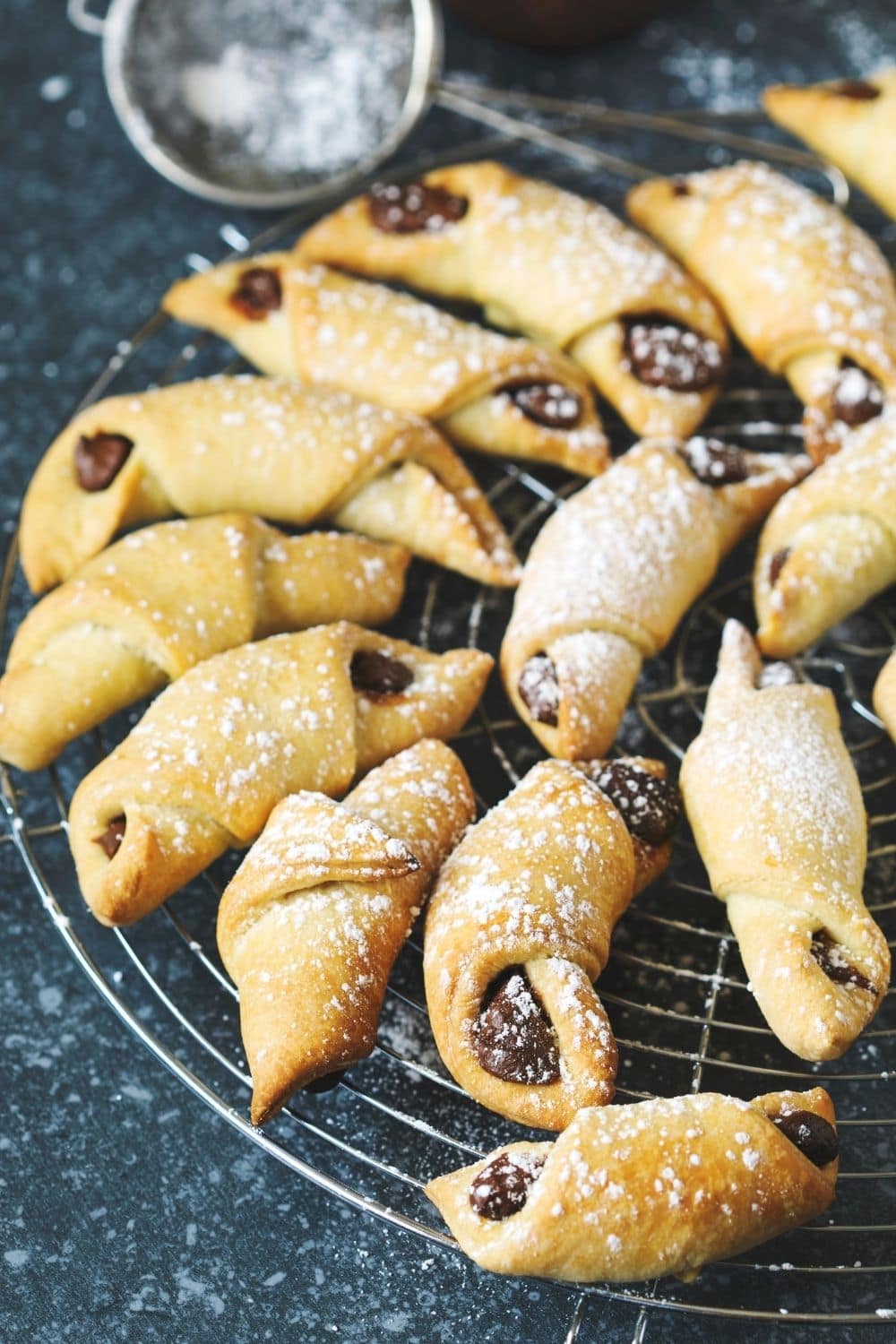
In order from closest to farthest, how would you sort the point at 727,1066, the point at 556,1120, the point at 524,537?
the point at 556,1120 < the point at 727,1066 < the point at 524,537

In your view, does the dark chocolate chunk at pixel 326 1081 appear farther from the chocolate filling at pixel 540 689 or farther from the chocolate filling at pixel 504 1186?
the chocolate filling at pixel 540 689

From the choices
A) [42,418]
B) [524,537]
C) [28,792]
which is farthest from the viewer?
[42,418]

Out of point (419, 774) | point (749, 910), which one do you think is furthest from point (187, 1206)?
point (749, 910)

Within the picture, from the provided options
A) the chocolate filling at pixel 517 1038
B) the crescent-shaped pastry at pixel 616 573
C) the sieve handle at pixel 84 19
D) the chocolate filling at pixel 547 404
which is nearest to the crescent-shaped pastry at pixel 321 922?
the chocolate filling at pixel 517 1038

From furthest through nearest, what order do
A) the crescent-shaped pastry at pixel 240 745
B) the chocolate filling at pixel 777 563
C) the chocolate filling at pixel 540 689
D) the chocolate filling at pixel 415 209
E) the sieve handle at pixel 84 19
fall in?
the sieve handle at pixel 84 19 → the chocolate filling at pixel 415 209 → the chocolate filling at pixel 777 563 → the chocolate filling at pixel 540 689 → the crescent-shaped pastry at pixel 240 745

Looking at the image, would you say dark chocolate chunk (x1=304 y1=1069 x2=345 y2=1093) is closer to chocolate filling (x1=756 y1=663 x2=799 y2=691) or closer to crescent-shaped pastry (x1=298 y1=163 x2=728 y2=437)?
chocolate filling (x1=756 y1=663 x2=799 y2=691)

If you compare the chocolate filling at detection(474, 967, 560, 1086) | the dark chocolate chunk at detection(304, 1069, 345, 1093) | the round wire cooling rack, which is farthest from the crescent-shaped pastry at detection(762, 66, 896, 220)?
the dark chocolate chunk at detection(304, 1069, 345, 1093)

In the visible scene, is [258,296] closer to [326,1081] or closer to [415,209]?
[415,209]

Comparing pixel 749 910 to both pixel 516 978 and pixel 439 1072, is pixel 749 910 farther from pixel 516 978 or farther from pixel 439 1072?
pixel 439 1072
